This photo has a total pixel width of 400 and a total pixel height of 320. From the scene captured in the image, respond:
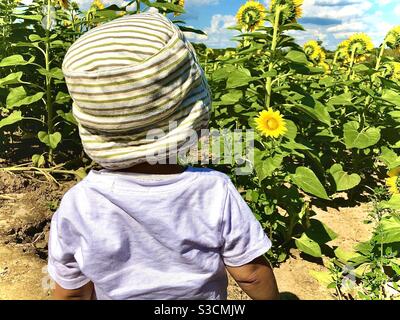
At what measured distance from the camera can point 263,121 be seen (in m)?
2.26

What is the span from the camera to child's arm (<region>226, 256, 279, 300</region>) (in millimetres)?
1126

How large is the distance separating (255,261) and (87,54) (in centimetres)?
62

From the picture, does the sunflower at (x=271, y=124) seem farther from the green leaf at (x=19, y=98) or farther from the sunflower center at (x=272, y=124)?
the green leaf at (x=19, y=98)

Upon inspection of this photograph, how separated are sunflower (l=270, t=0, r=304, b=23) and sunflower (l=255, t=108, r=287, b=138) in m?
0.66

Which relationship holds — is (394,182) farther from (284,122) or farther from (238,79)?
(238,79)

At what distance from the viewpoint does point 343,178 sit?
3428mm

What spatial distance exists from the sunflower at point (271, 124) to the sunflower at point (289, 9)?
0.66 metres

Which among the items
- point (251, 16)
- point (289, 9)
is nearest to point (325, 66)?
point (251, 16)

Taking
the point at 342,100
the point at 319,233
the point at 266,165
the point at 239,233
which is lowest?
the point at 319,233

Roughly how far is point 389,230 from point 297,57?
1.22 metres
